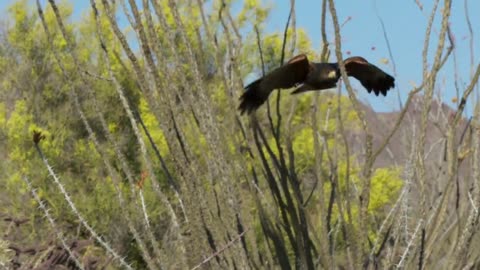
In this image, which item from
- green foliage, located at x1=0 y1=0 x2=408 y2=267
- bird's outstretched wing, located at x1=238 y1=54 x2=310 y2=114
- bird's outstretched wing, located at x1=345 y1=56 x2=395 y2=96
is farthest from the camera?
green foliage, located at x1=0 y1=0 x2=408 y2=267

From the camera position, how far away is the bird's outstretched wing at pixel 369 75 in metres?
2.44

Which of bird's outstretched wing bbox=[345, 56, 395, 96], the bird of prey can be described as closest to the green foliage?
bird's outstretched wing bbox=[345, 56, 395, 96]

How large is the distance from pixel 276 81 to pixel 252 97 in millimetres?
90

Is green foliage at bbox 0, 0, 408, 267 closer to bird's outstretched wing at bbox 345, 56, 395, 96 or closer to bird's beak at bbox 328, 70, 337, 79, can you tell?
bird's outstretched wing at bbox 345, 56, 395, 96

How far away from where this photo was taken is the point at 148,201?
8922 millimetres

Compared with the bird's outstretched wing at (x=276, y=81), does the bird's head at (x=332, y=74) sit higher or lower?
lower

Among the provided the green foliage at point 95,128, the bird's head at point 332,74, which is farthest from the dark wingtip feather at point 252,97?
the green foliage at point 95,128

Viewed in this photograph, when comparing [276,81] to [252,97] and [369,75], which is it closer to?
[252,97]

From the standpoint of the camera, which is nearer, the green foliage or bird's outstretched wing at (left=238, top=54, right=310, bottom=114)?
bird's outstretched wing at (left=238, top=54, right=310, bottom=114)

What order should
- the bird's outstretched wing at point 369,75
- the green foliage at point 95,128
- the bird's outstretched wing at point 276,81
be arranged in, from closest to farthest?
the bird's outstretched wing at point 276,81
the bird's outstretched wing at point 369,75
the green foliage at point 95,128

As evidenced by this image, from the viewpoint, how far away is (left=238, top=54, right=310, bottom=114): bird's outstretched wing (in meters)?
2.27

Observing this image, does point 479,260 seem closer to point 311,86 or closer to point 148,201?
point 311,86

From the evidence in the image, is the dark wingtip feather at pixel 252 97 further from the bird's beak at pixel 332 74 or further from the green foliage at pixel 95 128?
the green foliage at pixel 95 128

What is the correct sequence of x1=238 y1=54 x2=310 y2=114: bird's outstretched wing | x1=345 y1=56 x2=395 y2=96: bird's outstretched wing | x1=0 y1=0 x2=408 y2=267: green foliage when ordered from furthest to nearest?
x1=0 y1=0 x2=408 y2=267: green foliage < x1=345 y1=56 x2=395 y2=96: bird's outstretched wing < x1=238 y1=54 x2=310 y2=114: bird's outstretched wing
